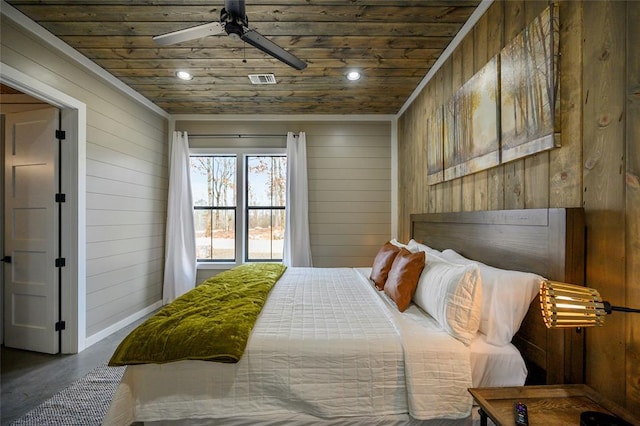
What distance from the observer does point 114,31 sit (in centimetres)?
229

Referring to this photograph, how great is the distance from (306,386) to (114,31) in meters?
2.96

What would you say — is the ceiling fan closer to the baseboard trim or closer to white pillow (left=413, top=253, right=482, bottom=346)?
white pillow (left=413, top=253, right=482, bottom=346)

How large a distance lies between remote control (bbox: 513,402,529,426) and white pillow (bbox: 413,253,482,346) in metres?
0.38

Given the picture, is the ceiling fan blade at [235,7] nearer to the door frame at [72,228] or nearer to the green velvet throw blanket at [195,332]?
the green velvet throw blanket at [195,332]

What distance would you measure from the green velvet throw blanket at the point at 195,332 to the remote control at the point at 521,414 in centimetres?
112

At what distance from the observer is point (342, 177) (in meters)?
4.10

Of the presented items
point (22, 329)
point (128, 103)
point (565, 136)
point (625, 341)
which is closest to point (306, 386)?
point (625, 341)

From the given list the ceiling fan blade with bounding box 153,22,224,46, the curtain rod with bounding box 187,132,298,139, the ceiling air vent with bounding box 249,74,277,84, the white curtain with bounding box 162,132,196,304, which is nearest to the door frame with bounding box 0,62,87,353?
the white curtain with bounding box 162,132,196,304

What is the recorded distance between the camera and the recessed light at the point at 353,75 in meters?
2.90

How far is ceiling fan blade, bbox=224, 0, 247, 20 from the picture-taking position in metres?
1.58

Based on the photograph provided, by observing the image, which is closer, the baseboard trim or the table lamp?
the table lamp

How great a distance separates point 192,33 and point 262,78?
1.23m

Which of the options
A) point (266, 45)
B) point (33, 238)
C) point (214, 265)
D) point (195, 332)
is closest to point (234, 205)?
point (214, 265)

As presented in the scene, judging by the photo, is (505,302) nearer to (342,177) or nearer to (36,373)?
(342,177)
